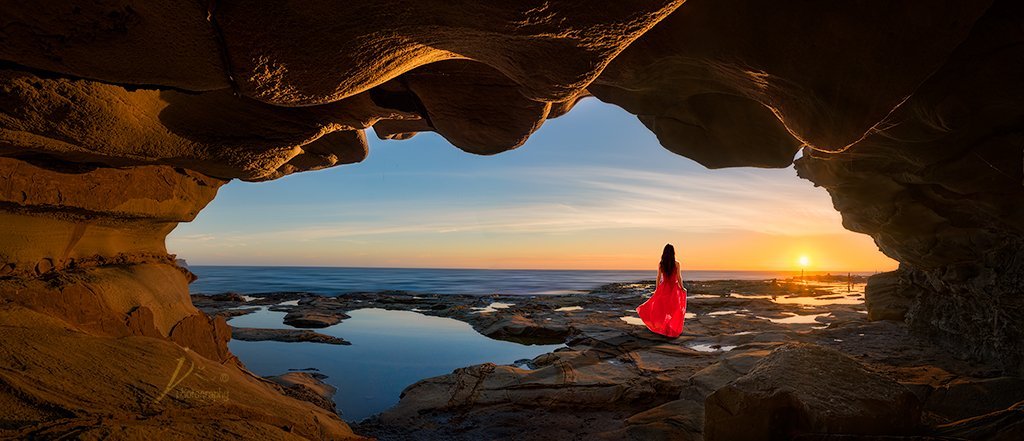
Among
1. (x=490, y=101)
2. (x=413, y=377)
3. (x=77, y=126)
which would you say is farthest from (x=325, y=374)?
(x=490, y=101)

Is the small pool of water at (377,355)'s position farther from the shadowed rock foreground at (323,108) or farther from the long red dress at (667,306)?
the long red dress at (667,306)

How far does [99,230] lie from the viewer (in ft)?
16.3

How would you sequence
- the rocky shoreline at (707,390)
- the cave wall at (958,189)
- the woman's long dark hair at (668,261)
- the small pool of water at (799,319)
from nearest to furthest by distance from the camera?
the rocky shoreline at (707,390) → the cave wall at (958,189) → the woman's long dark hair at (668,261) → the small pool of water at (799,319)

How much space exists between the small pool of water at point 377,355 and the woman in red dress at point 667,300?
3.15 metres

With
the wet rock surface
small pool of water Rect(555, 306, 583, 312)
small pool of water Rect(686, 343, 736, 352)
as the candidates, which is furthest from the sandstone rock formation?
small pool of water Rect(555, 306, 583, 312)

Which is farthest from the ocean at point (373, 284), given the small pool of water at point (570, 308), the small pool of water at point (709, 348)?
the small pool of water at point (709, 348)

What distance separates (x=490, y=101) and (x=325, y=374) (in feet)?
21.8

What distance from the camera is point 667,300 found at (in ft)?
24.6

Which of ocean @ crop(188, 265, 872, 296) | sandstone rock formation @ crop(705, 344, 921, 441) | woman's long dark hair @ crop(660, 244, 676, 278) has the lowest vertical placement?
ocean @ crop(188, 265, 872, 296)

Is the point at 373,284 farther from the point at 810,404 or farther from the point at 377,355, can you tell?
the point at 810,404

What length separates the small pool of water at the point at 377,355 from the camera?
7.25 meters

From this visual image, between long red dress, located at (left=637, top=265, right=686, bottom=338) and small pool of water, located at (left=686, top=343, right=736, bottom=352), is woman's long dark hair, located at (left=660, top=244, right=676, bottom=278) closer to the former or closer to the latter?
long red dress, located at (left=637, top=265, right=686, bottom=338)

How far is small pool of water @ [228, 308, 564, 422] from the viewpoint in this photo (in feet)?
23.8

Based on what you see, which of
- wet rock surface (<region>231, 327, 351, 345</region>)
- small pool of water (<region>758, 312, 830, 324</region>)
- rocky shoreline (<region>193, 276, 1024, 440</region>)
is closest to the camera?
rocky shoreline (<region>193, 276, 1024, 440</region>)
